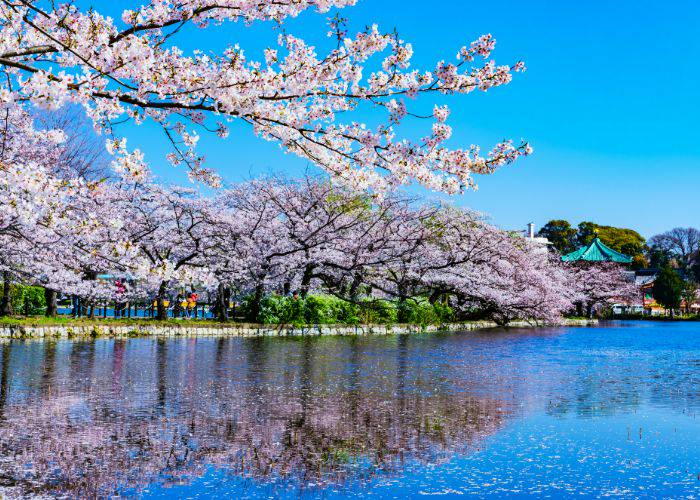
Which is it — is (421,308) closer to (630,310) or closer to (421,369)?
(421,369)

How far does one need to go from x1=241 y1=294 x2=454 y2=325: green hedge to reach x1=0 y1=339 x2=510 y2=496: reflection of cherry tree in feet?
41.0

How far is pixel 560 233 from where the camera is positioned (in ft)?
248

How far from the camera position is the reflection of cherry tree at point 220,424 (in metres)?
5.00

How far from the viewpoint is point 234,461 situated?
5262 millimetres

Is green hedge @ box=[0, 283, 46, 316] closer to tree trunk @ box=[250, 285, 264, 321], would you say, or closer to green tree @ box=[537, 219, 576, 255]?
tree trunk @ box=[250, 285, 264, 321]

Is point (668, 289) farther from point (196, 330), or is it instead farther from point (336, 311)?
point (196, 330)

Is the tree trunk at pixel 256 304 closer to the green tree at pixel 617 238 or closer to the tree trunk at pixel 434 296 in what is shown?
the tree trunk at pixel 434 296

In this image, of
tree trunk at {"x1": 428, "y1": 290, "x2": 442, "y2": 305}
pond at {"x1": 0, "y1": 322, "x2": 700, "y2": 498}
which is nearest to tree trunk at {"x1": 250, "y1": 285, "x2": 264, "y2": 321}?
tree trunk at {"x1": 428, "y1": 290, "x2": 442, "y2": 305}

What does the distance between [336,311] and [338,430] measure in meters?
19.7

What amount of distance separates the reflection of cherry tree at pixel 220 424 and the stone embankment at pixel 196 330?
6555 mm

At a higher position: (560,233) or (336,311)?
(560,233)

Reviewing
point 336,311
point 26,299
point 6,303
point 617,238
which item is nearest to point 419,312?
point 336,311

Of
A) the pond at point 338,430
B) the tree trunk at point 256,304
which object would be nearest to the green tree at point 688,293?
the tree trunk at point 256,304

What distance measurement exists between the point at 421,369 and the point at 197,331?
10.8 metres
